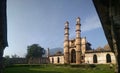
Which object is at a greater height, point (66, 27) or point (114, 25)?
point (66, 27)

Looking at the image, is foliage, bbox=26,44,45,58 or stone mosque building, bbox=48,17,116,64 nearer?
stone mosque building, bbox=48,17,116,64

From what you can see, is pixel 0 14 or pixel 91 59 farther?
pixel 91 59

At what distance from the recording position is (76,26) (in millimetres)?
60062

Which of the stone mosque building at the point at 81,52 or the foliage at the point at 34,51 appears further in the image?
the foliage at the point at 34,51

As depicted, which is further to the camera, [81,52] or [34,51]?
Answer: [34,51]

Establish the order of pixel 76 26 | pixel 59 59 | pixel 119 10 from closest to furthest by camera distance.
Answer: pixel 119 10 < pixel 76 26 < pixel 59 59

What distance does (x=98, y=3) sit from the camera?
12.7 feet

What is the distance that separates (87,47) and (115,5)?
199 ft

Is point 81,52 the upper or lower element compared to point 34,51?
lower

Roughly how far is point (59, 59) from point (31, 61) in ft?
31.9

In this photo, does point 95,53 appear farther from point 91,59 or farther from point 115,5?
point 115,5

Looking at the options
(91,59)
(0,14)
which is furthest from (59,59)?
(0,14)

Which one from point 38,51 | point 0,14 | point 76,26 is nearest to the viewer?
point 0,14

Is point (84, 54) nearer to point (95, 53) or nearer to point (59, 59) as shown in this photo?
point (95, 53)
